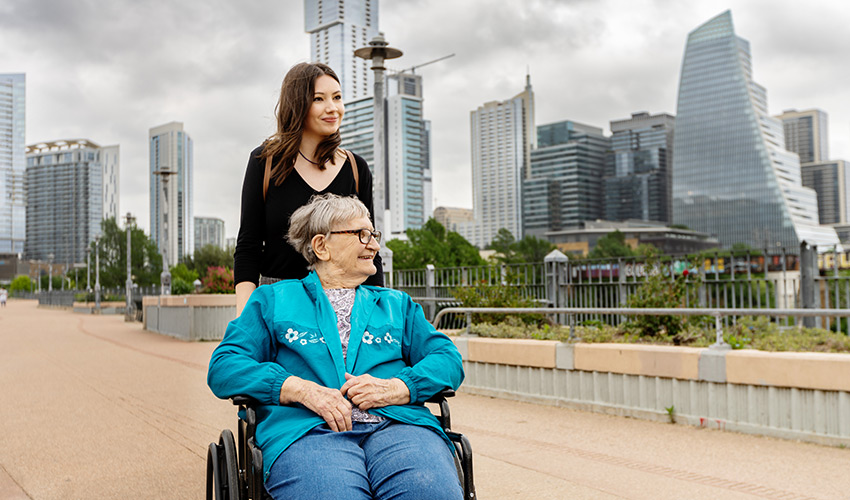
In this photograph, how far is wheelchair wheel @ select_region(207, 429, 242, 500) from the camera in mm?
2484

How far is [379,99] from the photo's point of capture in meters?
13.3

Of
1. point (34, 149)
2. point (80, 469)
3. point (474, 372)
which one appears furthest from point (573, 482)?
point (34, 149)

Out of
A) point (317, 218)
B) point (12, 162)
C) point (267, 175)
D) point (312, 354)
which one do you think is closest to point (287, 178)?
point (267, 175)

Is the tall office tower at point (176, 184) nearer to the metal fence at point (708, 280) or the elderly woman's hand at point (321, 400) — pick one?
the metal fence at point (708, 280)

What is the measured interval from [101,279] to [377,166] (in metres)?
64.9

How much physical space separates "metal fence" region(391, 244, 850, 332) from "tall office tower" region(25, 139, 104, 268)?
152 metres

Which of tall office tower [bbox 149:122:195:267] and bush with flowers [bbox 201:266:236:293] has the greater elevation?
tall office tower [bbox 149:122:195:267]

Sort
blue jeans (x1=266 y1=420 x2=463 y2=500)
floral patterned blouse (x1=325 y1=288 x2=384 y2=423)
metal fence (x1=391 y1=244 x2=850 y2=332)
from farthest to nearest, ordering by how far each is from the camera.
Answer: metal fence (x1=391 y1=244 x2=850 y2=332) < floral patterned blouse (x1=325 y1=288 x2=384 y2=423) < blue jeans (x1=266 y1=420 x2=463 y2=500)

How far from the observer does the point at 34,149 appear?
168 meters

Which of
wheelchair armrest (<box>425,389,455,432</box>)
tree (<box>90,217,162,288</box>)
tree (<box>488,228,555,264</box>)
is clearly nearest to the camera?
wheelchair armrest (<box>425,389,455,432</box>)

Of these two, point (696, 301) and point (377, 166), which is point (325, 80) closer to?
point (696, 301)

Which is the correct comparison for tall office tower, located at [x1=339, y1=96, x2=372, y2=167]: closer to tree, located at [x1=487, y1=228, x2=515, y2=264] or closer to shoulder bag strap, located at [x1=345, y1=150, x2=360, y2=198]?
tree, located at [x1=487, y1=228, x2=515, y2=264]

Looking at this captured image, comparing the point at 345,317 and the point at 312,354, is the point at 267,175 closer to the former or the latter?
the point at 345,317

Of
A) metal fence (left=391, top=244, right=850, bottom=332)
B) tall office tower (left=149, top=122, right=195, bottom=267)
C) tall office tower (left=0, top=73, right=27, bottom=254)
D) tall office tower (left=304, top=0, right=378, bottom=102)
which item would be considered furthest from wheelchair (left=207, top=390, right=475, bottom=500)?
tall office tower (left=0, top=73, right=27, bottom=254)
